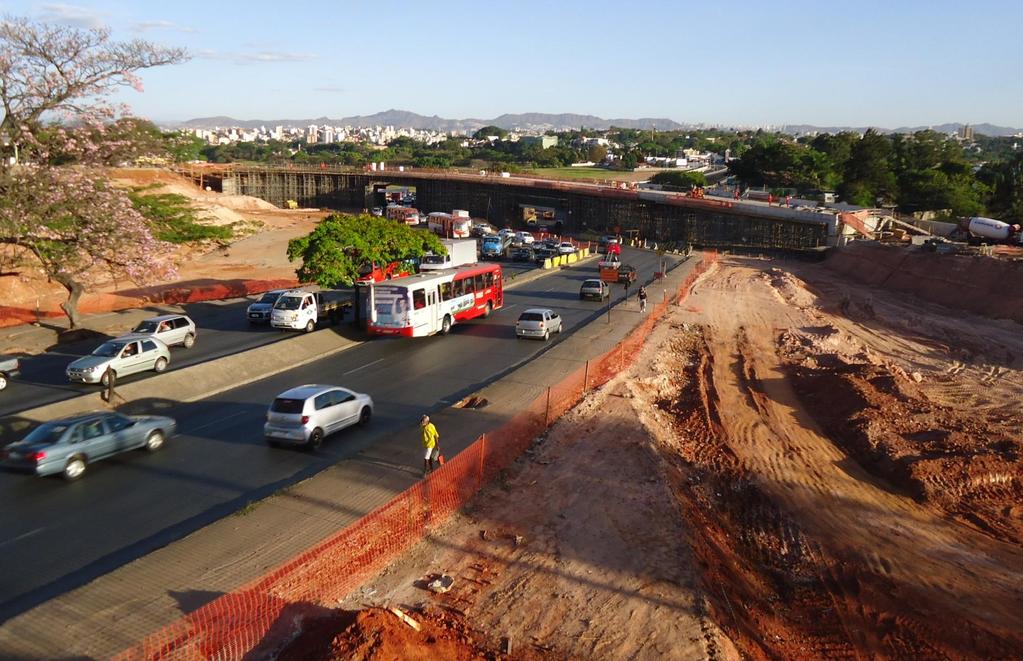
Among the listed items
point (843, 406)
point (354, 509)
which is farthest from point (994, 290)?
point (354, 509)

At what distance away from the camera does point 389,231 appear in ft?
108

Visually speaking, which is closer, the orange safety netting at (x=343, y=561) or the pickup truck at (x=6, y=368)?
the orange safety netting at (x=343, y=561)

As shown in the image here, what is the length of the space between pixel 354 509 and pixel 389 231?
68.1 ft

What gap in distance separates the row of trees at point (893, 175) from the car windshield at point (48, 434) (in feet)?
275

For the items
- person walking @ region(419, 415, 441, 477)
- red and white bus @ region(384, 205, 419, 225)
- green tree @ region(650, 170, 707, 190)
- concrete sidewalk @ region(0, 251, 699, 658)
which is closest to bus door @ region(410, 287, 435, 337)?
concrete sidewalk @ region(0, 251, 699, 658)

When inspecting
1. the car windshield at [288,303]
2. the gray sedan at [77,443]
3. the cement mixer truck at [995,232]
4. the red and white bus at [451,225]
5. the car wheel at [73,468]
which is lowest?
the car wheel at [73,468]

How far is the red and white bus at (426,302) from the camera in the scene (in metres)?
29.3

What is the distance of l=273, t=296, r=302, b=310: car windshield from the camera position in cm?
3103

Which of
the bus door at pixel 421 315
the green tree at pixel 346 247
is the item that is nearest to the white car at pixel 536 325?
the bus door at pixel 421 315

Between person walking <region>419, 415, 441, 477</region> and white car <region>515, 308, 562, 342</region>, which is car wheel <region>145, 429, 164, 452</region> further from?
white car <region>515, 308, 562, 342</region>

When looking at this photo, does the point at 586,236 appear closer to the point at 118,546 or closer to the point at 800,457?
the point at 800,457

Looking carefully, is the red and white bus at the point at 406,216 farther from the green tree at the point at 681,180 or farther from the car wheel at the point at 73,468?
the car wheel at the point at 73,468

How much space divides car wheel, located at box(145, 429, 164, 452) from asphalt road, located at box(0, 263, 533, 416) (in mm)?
6002

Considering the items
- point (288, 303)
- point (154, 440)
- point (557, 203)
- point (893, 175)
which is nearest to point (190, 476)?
point (154, 440)
